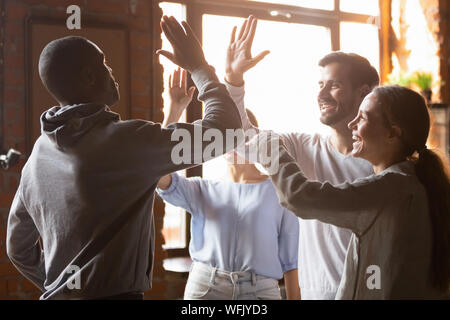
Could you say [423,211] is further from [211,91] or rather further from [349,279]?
[211,91]

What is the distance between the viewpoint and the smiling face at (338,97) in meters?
1.62

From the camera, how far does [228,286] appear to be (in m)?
1.79

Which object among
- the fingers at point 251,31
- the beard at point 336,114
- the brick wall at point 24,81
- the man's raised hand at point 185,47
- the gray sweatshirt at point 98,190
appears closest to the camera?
the gray sweatshirt at point 98,190

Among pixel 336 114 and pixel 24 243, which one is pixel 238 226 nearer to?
pixel 336 114

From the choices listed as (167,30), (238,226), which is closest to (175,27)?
(167,30)

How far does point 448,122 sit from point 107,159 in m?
3.20

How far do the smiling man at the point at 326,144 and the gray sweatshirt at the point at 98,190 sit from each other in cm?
29

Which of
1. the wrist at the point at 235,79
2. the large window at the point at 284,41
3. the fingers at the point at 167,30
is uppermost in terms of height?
the large window at the point at 284,41

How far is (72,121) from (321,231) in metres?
0.75

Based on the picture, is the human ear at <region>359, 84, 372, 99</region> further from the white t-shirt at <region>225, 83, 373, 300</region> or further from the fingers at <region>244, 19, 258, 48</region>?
the fingers at <region>244, 19, 258, 48</region>

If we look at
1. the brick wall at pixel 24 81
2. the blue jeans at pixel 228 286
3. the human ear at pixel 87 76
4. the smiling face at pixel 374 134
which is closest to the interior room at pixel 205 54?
the brick wall at pixel 24 81

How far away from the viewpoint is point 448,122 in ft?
12.2

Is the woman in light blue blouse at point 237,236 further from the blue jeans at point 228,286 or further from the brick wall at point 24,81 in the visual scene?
the brick wall at point 24,81
